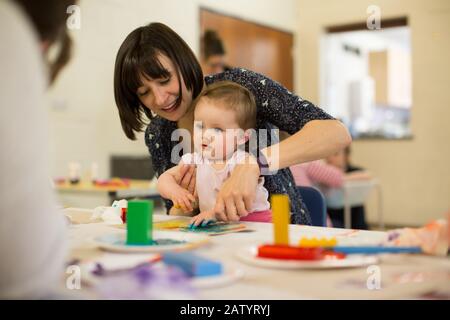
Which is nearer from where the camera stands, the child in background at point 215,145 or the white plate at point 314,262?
the white plate at point 314,262

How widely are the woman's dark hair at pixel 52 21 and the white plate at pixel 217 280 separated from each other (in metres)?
0.22

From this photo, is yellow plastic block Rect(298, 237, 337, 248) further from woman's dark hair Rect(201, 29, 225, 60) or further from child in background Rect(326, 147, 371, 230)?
woman's dark hair Rect(201, 29, 225, 60)

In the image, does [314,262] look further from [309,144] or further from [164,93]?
[164,93]

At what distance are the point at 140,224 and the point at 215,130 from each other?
42 centimetres

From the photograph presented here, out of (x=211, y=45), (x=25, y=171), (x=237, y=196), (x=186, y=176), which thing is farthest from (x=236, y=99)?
(x=211, y=45)

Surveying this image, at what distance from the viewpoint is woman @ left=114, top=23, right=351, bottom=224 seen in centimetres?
88

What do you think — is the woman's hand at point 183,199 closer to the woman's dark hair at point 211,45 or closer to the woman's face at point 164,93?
the woman's face at point 164,93

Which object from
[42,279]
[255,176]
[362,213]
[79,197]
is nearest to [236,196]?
[255,176]

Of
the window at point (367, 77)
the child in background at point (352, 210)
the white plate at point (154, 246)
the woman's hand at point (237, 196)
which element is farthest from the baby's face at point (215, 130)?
the window at point (367, 77)

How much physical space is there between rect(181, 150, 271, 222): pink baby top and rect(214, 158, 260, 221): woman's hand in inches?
5.6

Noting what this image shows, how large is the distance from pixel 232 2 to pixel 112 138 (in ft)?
4.57

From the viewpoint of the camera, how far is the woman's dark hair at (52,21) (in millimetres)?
433

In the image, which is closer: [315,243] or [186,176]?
[315,243]

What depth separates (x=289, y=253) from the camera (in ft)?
1.84
